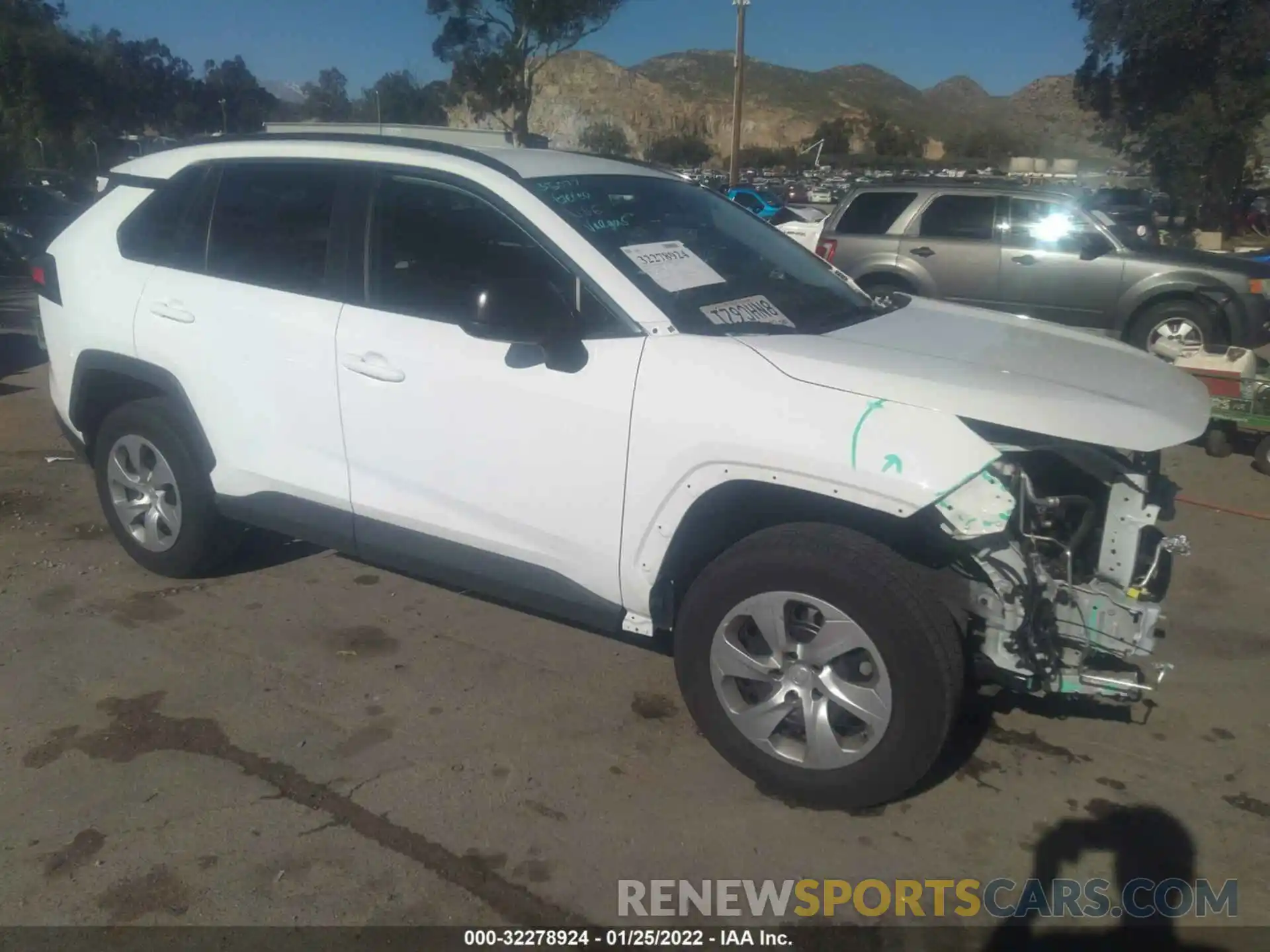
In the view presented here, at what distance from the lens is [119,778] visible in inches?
135

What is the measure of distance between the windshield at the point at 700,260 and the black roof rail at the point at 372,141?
24 cm

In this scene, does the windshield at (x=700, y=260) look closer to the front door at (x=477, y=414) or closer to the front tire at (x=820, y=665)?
the front door at (x=477, y=414)

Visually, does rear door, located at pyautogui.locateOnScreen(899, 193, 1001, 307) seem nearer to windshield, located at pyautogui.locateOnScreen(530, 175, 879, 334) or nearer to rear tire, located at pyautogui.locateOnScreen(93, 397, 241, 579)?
windshield, located at pyautogui.locateOnScreen(530, 175, 879, 334)

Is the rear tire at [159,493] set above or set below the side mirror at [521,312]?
below

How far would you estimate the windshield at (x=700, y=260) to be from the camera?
3.51 meters

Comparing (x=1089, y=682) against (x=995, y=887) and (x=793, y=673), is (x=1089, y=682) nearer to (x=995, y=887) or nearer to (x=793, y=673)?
(x=995, y=887)

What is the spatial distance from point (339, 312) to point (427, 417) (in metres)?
0.60

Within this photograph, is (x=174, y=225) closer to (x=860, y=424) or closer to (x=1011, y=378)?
(x=860, y=424)

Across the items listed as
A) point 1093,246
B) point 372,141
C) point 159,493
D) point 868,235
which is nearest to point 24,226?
point 868,235

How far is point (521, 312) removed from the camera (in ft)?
10.9

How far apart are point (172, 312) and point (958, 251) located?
8417 millimetres

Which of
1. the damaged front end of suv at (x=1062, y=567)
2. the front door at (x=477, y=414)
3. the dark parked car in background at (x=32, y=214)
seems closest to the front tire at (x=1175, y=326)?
the damaged front end of suv at (x=1062, y=567)

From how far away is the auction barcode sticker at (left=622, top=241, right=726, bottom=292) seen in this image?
354 centimetres

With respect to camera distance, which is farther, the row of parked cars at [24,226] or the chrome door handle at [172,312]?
the row of parked cars at [24,226]
